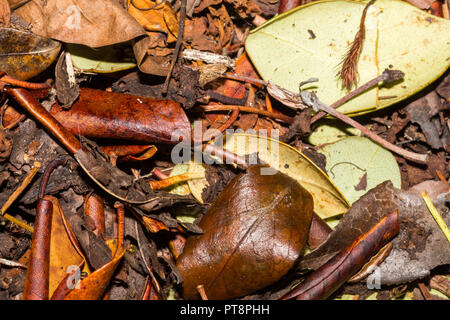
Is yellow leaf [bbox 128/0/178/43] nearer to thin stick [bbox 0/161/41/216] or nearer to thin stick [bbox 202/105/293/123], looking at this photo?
thin stick [bbox 202/105/293/123]

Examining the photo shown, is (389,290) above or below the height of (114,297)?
above

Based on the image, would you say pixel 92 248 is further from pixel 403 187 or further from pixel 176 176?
pixel 403 187

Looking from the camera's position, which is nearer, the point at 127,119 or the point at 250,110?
the point at 127,119

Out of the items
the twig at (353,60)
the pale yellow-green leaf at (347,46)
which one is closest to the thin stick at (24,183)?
the pale yellow-green leaf at (347,46)

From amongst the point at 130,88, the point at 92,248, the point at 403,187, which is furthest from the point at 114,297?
the point at 403,187

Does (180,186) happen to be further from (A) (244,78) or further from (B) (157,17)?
(B) (157,17)

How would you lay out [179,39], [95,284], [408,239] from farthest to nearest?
[408,239]
[179,39]
[95,284]

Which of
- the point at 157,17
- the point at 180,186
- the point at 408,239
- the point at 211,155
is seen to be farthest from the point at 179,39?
the point at 408,239

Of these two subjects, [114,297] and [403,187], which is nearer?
[114,297]
